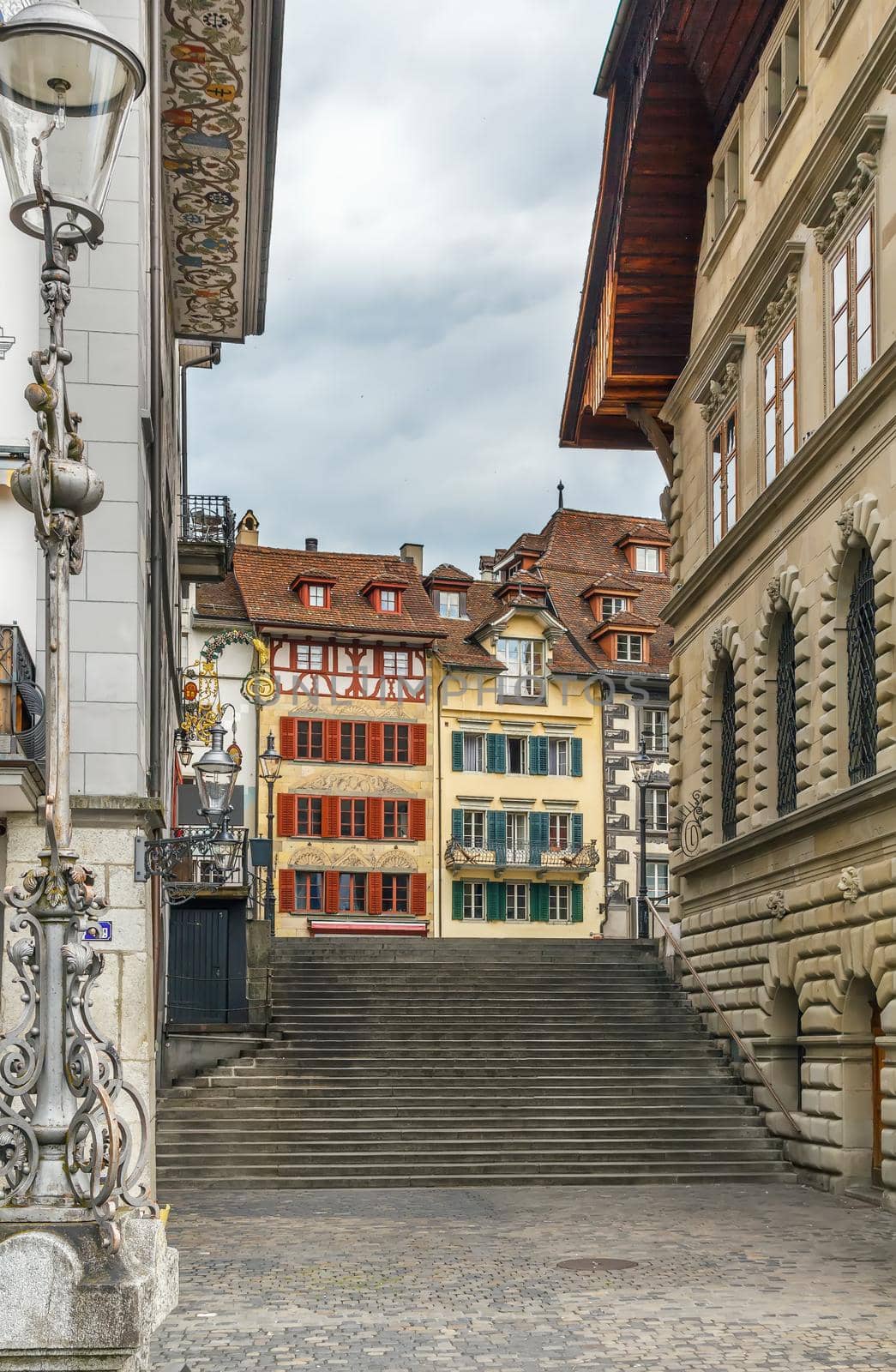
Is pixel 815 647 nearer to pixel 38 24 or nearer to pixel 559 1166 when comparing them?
pixel 559 1166

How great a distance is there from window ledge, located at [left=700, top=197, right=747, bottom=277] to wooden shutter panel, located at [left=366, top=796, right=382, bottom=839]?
27595 mm

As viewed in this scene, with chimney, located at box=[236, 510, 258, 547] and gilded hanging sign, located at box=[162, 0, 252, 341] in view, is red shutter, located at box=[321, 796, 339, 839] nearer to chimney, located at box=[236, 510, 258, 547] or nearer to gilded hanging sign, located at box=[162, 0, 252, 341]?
chimney, located at box=[236, 510, 258, 547]

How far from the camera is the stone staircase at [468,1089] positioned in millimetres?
21719

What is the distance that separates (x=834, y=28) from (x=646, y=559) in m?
42.3

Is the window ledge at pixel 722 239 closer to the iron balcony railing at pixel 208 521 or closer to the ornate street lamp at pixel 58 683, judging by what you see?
the iron balcony railing at pixel 208 521

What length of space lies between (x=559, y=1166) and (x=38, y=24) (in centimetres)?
1818

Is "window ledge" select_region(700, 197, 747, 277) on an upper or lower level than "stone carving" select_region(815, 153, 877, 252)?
upper

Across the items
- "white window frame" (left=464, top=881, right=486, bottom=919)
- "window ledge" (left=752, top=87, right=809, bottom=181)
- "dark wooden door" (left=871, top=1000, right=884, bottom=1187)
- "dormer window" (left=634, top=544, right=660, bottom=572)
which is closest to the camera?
"dark wooden door" (left=871, top=1000, right=884, bottom=1187)

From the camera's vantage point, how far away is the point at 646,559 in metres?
63.2

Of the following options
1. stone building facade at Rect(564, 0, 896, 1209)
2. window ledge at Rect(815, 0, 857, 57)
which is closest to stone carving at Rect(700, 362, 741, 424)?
stone building facade at Rect(564, 0, 896, 1209)

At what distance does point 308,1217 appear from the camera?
58.6 ft

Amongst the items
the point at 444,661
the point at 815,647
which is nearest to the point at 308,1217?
the point at 815,647

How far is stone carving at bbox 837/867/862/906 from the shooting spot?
19.4m

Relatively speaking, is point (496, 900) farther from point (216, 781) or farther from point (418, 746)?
point (216, 781)
